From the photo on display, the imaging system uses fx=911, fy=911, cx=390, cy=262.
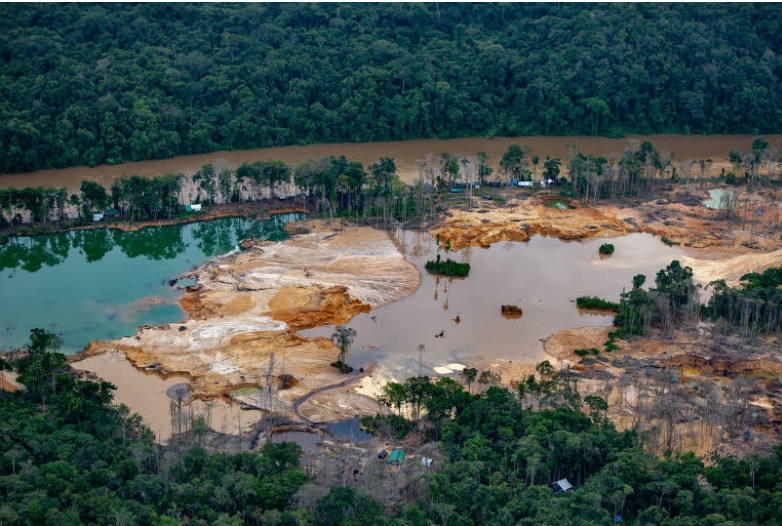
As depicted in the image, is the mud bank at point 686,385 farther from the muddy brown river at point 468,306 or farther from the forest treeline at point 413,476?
the muddy brown river at point 468,306

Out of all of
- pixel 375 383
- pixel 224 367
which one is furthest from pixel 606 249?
pixel 224 367

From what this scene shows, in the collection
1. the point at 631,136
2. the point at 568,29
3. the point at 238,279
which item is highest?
the point at 568,29

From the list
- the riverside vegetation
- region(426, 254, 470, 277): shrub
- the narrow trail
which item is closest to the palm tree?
the narrow trail

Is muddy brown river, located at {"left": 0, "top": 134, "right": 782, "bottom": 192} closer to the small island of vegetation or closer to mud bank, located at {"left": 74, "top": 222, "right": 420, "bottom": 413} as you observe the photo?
the small island of vegetation

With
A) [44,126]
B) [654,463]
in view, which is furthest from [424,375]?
[44,126]

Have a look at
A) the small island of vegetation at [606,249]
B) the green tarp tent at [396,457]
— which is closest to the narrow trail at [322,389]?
the green tarp tent at [396,457]

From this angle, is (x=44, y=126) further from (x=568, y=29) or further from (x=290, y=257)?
(x=568, y=29)
